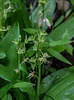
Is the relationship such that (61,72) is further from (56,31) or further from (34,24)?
(34,24)

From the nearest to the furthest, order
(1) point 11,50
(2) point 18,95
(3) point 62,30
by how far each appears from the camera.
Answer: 1. (2) point 18,95
2. (1) point 11,50
3. (3) point 62,30

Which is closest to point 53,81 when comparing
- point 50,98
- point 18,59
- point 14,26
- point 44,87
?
point 44,87

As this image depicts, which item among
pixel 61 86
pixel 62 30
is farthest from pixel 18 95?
pixel 62 30

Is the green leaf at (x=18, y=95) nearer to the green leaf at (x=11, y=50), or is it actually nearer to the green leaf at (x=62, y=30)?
the green leaf at (x=11, y=50)

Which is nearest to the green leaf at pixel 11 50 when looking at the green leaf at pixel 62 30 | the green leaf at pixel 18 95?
the green leaf at pixel 18 95

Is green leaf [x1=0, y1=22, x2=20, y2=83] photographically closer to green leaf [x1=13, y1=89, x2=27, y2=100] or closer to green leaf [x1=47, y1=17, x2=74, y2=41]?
green leaf [x1=13, y1=89, x2=27, y2=100]

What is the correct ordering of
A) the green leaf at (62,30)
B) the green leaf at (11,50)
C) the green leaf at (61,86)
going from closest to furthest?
the green leaf at (61,86) → the green leaf at (11,50) → the green leaf at (62,30)

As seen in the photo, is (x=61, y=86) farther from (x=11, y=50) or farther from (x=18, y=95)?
(x=11, y=50)

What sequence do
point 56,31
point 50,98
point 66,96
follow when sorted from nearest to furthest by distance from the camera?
point 66,96
point 50,98
point 56,31
